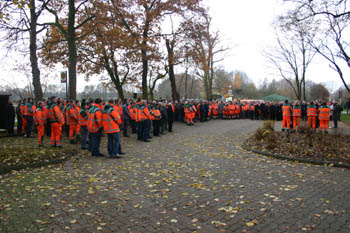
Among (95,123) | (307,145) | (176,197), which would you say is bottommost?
(176,197)

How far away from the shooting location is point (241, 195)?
6234 mm

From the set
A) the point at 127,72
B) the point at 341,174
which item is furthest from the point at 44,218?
the point at 127,72

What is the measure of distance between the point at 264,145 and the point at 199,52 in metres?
16.2

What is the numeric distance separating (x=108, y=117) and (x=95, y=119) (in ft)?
1.86

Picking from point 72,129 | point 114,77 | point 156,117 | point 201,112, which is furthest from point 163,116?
point 114,77

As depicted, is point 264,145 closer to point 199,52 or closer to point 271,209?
point 271,209

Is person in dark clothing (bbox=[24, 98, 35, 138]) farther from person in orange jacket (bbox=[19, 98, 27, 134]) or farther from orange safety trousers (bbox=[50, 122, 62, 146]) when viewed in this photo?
orange safety trousers (bbox=[50, 122, 62, 146])

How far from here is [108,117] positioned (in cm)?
999

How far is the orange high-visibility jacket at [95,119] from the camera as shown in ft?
33.3

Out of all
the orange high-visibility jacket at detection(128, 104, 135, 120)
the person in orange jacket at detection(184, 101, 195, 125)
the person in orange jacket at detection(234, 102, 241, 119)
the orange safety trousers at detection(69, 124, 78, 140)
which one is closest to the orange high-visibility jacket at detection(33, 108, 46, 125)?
the orange safety trousers at detection(69, 124, 78, 140)

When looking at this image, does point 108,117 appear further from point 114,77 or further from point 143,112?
point 114,77

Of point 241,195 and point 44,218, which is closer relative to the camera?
point 44,218

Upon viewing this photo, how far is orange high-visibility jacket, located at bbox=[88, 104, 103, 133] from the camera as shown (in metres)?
10.2

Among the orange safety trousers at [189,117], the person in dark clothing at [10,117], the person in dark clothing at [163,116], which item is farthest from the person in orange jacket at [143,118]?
the orange safety trousers at [189,117]
